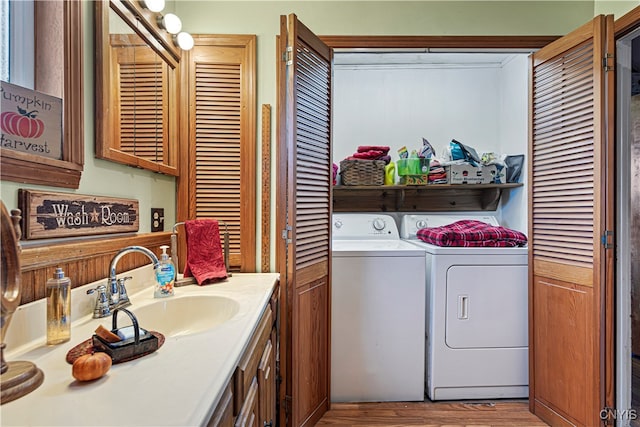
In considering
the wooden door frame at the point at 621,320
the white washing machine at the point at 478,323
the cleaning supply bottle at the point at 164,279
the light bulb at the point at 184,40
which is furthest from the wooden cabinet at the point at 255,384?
the wooden door frame at the point at 621,320

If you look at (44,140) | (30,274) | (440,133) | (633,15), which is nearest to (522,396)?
(440,133)

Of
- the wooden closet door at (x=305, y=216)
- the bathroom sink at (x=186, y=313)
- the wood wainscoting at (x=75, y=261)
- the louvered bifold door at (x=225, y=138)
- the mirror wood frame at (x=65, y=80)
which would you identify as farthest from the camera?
the louvered bifold door at (x=225, y=138)

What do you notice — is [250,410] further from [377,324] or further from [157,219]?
[377,324]

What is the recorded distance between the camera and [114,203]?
51.6 inches

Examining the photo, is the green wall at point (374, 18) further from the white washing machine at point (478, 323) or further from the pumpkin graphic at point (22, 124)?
the white washing machine at point (478, 323)

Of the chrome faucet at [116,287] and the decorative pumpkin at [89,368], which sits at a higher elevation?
the chrome faucet at [116,287]

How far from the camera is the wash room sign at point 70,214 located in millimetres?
938

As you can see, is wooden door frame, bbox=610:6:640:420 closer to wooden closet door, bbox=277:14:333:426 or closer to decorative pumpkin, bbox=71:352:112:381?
wooden closet door, bbox=277:14:333:426

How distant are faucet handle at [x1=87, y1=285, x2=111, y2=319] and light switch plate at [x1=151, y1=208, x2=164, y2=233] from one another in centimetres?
56

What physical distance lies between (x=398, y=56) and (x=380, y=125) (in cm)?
55

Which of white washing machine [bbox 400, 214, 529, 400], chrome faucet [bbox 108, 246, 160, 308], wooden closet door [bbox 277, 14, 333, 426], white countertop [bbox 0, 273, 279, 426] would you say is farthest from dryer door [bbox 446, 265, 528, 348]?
chrome faucet [bbox 108, 246, 160, 308]

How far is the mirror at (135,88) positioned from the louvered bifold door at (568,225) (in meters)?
2.09

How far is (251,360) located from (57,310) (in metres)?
0.55

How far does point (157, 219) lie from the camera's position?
1.70 metres
